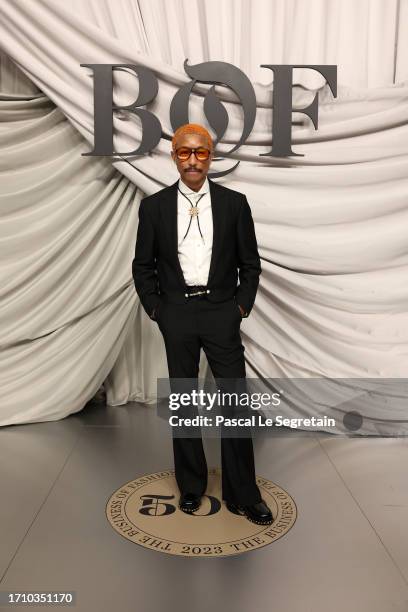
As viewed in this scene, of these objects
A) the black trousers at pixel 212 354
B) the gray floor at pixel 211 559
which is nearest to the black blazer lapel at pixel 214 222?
the black trousers at pixel 212 354

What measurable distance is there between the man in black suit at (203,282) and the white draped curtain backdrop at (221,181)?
81 cm

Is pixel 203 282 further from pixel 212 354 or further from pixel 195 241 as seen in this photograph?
pixel 212 354

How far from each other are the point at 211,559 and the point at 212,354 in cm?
71

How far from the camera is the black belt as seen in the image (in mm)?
1919

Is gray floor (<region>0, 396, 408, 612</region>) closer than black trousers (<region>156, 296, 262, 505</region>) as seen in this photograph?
Yes

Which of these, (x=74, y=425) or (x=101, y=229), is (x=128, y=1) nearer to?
(x=101, y=229)

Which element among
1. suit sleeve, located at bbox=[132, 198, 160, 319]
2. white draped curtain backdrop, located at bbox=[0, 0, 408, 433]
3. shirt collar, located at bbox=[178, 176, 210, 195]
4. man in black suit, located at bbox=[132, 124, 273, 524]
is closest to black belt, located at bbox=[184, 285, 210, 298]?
man in black suit, located at bbox=[132, 124, 273, 524]

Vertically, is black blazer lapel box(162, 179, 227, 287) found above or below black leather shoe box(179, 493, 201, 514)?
above

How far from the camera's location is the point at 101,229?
2906 mm

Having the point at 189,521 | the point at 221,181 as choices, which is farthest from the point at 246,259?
the point at 189,521

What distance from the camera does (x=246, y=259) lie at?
199 cm

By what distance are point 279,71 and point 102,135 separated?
3.20ft

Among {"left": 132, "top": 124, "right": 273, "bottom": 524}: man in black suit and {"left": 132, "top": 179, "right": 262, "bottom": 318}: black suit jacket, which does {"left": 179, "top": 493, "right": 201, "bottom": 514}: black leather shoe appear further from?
{"left": 132, "top": 179, "right": 262, "bottom": 318}: black suit jacket

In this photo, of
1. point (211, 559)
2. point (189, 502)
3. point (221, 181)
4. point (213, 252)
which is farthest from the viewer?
point (221, 181)
